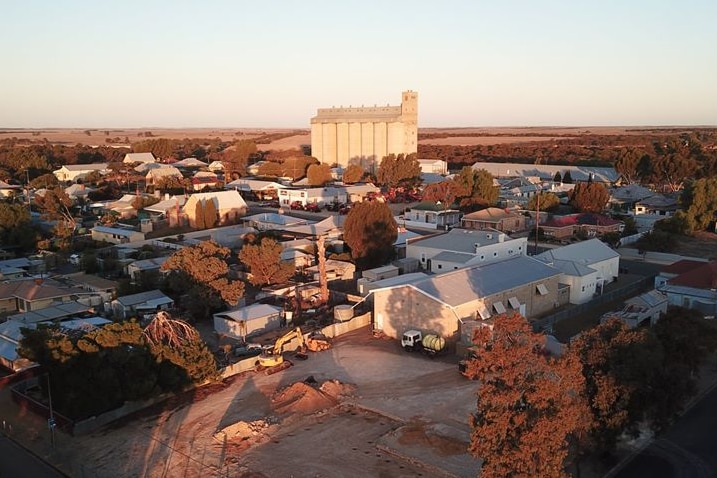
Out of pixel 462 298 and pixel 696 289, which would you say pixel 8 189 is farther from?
pixel 696 289

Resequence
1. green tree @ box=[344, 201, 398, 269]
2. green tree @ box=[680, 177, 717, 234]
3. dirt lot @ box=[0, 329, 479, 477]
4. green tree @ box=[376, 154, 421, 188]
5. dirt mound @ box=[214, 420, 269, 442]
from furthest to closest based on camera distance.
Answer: green tree @ box=[376, 154, 421, 188] → green tree @ box=[680, 177, 717, 234] → green tree @ box=[344, 201, 398, 269] → dirt mound @ box=[214, 420, 269, 442] → dirt lot @ box=[0, 329, 479, 477]

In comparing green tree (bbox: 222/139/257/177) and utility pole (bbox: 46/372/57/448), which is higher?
green tree (bbox: 222/139/257/177)

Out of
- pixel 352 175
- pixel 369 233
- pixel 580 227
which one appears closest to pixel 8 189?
pixel 352 175

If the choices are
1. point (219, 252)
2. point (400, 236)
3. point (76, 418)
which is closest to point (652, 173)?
point (400, 236)

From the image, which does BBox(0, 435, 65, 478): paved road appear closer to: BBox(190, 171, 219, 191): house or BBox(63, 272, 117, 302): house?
BBox(63, 272, 117, 302): house

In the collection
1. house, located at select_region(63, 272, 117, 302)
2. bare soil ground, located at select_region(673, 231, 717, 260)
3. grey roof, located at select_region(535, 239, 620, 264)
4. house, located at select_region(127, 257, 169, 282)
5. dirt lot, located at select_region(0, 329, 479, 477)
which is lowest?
dirt lot, located at select_region(0, 329, 479, 477)

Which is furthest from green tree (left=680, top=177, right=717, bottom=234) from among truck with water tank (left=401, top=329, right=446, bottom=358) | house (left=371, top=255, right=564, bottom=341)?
truck with water tank (left=401, top=329, right=446, bottom=358)

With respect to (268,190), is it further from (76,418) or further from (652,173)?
(76,418)
